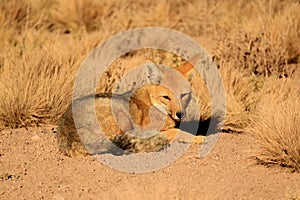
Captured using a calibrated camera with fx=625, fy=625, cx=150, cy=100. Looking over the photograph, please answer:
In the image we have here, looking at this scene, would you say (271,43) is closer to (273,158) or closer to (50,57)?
(50,57)

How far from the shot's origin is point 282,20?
10.9 m

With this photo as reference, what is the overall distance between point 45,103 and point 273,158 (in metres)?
3.08

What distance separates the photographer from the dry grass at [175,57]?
7.24m

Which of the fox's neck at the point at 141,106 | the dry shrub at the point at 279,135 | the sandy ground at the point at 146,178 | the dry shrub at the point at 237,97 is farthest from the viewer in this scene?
the dry shrub at the point at 237,97

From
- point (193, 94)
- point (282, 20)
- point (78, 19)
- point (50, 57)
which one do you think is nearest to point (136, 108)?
point (193, 94)

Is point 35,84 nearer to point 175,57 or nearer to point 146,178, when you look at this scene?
point 175,57

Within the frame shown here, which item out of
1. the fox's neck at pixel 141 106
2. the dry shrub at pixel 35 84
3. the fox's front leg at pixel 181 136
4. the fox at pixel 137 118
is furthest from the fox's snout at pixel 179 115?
the dry shrub at pixel 35 84

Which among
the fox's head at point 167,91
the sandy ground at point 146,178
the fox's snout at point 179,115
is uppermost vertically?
the fox's head at point 167,91

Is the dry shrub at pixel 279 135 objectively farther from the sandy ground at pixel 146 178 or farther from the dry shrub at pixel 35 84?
the dry shrub at pixel 35 84

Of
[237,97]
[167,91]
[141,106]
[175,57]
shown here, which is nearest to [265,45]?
[175,57]

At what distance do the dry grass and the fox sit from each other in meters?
0.93

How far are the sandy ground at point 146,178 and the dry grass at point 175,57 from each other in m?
0.34

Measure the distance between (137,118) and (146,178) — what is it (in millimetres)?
919

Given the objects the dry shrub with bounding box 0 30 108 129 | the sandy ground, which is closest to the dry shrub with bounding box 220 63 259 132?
the sandy ground
